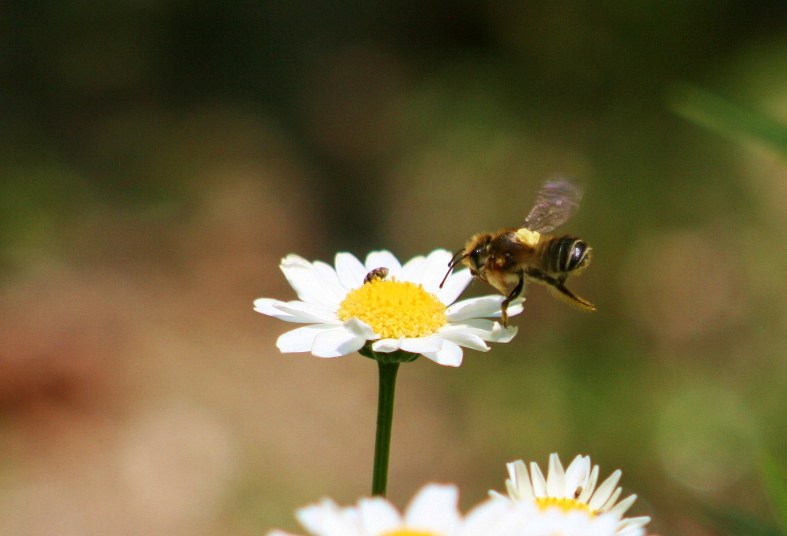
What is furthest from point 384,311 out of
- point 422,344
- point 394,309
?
point 422,344

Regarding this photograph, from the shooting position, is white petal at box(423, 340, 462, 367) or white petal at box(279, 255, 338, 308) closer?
white petal at box(423, 340, 462, 367)

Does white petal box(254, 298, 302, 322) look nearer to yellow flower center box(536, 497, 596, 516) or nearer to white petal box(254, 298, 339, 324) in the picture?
white petal box(254, 298, 339, 324)

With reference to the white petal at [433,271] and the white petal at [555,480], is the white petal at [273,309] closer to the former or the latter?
the white petal at [433,271]

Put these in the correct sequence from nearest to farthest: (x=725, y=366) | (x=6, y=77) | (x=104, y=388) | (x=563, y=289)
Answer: (x=563, y=289) → (x=725, y=366) → (x=104, y=388) → (x=6, y=77)

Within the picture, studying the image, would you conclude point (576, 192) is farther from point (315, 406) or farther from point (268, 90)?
point (268, 90)

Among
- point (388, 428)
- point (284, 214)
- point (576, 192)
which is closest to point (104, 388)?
point (284, 214)

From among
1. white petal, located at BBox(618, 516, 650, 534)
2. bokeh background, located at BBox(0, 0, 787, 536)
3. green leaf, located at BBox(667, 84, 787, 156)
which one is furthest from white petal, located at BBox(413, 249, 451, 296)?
bokeh background, located at BBox(0, 0, 787, 536)
